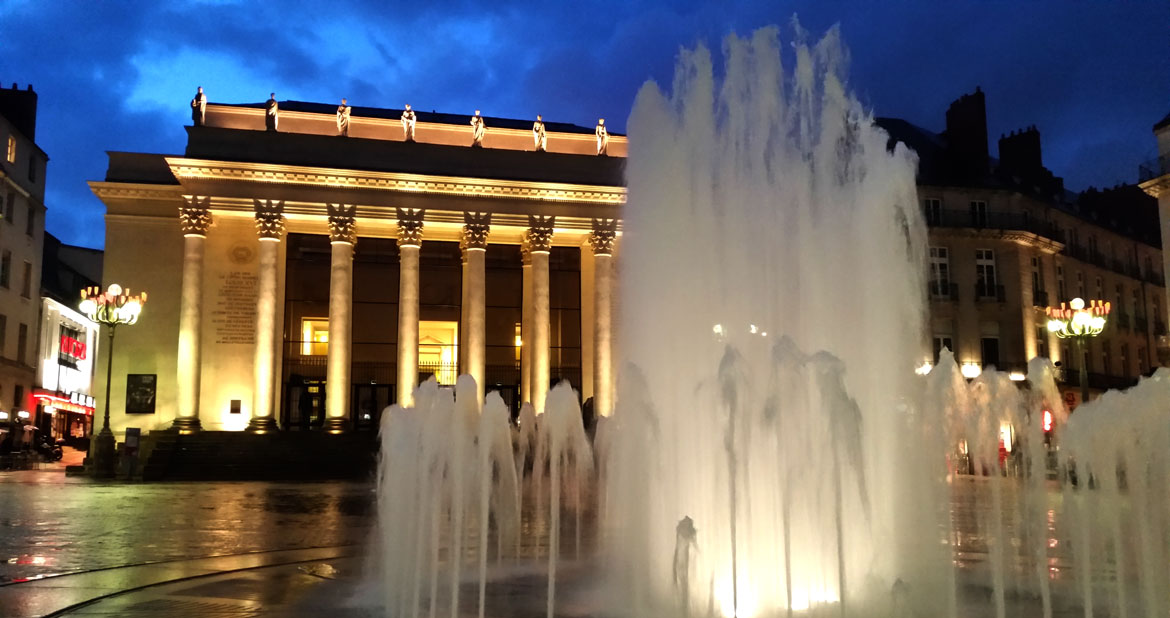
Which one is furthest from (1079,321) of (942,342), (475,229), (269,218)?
(269,218)

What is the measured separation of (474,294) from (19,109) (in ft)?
93.3

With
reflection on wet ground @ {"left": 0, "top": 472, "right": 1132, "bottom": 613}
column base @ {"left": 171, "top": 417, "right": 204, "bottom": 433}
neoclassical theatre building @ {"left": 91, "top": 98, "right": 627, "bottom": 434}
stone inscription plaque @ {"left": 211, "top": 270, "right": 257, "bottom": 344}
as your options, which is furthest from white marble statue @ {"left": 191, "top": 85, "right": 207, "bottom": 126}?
reflection on wet ground @ {"left": 0, "top": 472, "right": 1132, "bottom": 613}

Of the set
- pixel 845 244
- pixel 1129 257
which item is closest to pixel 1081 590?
pixel 845 244

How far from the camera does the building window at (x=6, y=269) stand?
152ft

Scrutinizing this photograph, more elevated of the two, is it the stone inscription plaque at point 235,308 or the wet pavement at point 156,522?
the stone inscription plaque at point 235,308

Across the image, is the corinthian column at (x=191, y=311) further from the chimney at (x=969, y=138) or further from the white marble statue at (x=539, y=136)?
the chimney at (x=969, y=138)

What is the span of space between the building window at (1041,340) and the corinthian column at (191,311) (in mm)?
41065

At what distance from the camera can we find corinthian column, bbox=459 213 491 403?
1560 inches

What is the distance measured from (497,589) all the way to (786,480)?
3121mm

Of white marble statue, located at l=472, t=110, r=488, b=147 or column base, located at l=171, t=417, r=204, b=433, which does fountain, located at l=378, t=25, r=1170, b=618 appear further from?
white marble statue, located at l=472, t=110, r=488, b=147

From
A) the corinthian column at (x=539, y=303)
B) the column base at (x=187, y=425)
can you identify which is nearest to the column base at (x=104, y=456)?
the column base at (x=187, y=425)

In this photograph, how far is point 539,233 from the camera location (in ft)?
135

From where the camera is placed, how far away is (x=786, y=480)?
836cm

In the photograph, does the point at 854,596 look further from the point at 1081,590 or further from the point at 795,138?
the point at 795,138
